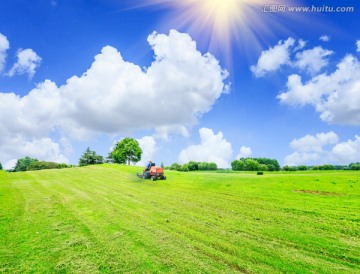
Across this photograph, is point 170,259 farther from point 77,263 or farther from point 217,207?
point 217,207

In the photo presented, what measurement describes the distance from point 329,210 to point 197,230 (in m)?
9.37

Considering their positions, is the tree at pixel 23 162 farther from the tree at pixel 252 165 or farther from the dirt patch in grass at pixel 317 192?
the dirt patch in grass at pixel 317 192

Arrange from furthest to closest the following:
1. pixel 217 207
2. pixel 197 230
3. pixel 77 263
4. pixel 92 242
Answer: pixel 217 207 < pixel 197 230 < pixel 92 242 < pixel 77 263

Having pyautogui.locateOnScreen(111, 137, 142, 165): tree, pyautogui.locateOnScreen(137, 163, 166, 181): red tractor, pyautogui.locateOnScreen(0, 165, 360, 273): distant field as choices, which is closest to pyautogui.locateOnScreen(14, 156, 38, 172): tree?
pyautogui.locateOnScreen(111, 137, 142, 165): tree

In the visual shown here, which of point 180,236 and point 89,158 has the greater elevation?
point 89,158

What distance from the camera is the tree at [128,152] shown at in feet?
312

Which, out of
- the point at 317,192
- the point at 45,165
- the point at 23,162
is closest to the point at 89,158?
the point at 45,165

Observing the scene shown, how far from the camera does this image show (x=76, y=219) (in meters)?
14.0

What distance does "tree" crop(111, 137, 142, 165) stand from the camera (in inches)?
3740

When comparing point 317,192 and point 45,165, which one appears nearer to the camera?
point 317,192

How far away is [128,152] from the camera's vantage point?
95.7m

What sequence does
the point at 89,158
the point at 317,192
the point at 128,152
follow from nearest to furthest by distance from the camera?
1. the point at 317,192
2. the point at 128,152
3. the point at 89,158

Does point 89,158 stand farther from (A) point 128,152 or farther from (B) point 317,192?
(B) point 317,192

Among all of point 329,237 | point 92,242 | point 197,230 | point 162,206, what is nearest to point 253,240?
point 197,230
